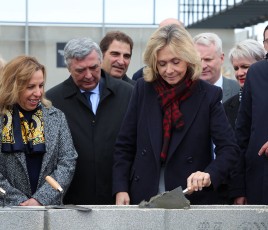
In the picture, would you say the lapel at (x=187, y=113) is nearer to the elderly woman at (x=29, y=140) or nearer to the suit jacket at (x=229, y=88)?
the elderly woman at (x=29, y=140)

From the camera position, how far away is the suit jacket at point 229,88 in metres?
7.68

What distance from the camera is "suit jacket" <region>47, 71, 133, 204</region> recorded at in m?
6.59

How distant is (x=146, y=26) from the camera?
1797 cm

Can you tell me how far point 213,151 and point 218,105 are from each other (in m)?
0.28

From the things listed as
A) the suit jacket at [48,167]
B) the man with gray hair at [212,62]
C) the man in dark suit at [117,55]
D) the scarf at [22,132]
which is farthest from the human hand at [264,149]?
the man in dark suit at [117,55]

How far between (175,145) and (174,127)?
11cm

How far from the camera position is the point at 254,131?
6.01 m

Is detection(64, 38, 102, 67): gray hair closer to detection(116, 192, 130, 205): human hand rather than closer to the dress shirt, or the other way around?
the dress shirt

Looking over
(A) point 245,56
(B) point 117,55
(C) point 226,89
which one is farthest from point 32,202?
(B) point 117,55

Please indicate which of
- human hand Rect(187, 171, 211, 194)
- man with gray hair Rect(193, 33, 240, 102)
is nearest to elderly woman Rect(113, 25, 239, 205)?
human hand Rect(187, 171, 211, 194)

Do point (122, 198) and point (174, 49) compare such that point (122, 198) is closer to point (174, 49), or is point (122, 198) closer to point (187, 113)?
point (187, 113)

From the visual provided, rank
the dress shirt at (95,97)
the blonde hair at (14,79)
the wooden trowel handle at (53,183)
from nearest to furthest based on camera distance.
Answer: the wooden trowel handle at (53,183) < the blonde hair at (14,79) < the dress shirt at (95,97)

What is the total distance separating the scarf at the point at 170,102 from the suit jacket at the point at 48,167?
0.68 metres

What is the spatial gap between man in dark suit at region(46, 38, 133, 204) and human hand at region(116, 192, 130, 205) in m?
0.68
